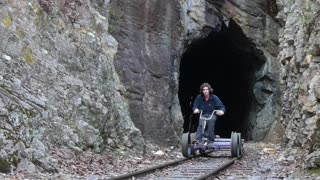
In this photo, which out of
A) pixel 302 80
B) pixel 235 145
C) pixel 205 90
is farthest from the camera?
pixel 235 145

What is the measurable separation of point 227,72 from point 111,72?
61.8ft

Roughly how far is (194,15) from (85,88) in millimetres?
10602

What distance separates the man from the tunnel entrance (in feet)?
37.1

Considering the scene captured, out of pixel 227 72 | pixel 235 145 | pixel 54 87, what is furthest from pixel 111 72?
pixel 227 72

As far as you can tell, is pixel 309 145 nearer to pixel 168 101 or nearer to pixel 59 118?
pixel 59 118

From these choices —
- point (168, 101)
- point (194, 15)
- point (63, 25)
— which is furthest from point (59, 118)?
point (194, 15)

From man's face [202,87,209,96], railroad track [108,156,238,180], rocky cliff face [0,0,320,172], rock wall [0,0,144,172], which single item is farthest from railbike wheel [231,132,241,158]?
rock wall [0,0,144,172]

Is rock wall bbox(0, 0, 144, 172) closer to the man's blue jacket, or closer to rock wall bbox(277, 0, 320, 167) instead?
the man's blue jacket

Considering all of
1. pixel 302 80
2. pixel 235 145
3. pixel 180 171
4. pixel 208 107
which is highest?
pixel 302 80

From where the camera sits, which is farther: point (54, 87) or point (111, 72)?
point (111, 72)

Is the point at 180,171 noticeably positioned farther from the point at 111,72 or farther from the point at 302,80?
the point at 111,72

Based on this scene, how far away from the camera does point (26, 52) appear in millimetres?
10234

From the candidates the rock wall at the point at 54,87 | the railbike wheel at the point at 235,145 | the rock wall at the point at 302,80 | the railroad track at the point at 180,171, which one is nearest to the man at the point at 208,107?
the railbike wheel at the point at 235,145

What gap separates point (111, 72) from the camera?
13.6 metres
